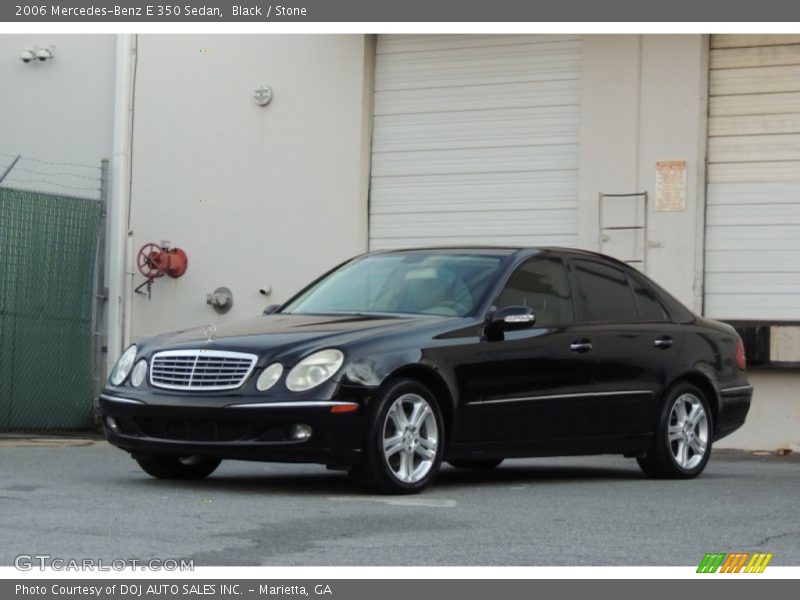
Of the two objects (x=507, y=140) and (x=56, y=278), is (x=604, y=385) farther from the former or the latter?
(x=56, y=278)

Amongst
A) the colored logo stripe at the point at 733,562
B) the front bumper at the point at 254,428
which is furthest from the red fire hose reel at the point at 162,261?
the colored logo stripe at the point at 733,562

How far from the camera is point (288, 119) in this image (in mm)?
19500

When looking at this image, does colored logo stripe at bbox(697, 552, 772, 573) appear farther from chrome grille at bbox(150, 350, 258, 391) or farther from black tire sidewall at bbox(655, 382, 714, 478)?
black tire sidewall at bbox(655, 382, 714, 478)

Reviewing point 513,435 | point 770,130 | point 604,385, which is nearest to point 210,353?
point 513,435

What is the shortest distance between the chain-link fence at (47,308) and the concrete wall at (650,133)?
225 inches

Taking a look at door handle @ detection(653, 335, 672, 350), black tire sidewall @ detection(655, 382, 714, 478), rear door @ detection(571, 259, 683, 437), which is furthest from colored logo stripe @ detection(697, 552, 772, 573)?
door handle @ detection(653, 335, 672, 350)

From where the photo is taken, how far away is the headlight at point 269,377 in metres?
9.37

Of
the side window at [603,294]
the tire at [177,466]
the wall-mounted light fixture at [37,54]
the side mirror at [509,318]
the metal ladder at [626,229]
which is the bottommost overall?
the tire at [177,466]

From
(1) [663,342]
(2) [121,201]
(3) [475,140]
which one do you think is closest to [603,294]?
(1) [663,342]

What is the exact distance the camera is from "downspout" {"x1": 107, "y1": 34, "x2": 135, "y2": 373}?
66.4ft

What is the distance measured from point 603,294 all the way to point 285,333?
2615 millimetres

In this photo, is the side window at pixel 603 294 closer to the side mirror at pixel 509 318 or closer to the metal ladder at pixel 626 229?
the side mirror at pixel 509 318

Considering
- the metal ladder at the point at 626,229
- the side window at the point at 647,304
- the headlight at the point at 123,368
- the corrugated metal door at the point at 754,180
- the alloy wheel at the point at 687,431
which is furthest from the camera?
the metal ladder at the point at 626,229

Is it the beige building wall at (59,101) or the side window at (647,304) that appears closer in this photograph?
the side window at (647,304)
